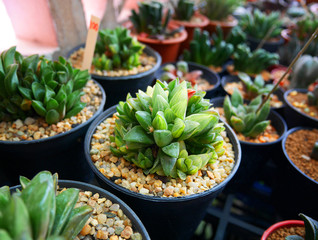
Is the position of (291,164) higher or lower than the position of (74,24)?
lower

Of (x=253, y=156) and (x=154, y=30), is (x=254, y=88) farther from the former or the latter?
(x=154, y=30)

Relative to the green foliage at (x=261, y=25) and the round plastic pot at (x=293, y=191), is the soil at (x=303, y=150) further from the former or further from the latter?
the green foliage at (x=261, y=25)

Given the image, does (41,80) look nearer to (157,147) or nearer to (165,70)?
(157,147)

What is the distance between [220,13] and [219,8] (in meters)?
0.06

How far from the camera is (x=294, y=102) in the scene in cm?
160

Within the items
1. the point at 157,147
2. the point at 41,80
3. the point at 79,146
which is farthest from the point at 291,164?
the point at 41,80

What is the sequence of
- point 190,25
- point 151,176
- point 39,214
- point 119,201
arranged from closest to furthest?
point 39,214 → point 119,201 → point 151,176 → point 190,25

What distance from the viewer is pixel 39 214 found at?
0.50m

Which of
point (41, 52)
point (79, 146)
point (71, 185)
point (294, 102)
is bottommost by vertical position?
point (294, 102)

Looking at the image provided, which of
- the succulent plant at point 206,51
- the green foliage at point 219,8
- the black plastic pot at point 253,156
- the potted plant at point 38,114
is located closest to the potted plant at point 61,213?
the potted plant at point 38,114

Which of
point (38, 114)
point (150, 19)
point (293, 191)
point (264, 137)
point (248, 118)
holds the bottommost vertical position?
point (293, 191)

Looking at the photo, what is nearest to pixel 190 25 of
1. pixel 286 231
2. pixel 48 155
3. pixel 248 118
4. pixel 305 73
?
pixel 305 73

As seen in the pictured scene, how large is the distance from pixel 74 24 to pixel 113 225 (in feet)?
4.12

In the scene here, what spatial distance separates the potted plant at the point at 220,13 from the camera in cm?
250
